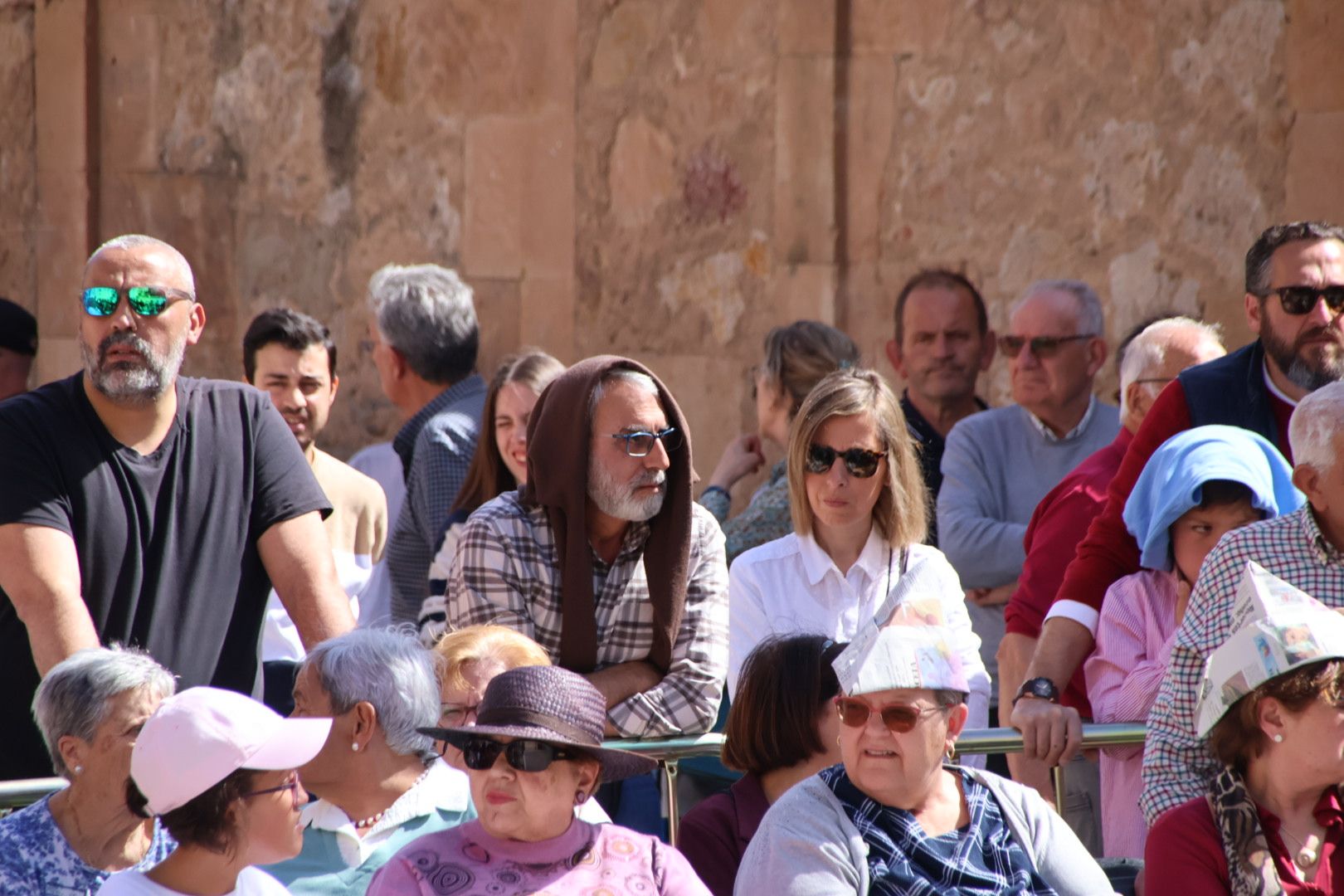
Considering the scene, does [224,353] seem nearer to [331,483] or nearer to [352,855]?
[331,483]

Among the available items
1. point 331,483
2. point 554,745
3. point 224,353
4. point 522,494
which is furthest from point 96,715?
point 224,353

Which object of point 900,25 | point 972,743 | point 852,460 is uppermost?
point 900,25

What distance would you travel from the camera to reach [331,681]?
3.61m

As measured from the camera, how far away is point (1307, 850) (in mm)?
3471

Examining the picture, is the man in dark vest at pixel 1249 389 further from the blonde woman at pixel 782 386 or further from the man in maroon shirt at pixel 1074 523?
the blonde woman at pixel 782 386

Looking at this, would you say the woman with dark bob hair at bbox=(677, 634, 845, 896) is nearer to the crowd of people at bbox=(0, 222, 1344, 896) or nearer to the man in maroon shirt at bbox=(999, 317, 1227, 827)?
the crowd of people at bbox=(0, 222, 1344, 896)

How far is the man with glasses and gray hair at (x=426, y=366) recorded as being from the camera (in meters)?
5.86

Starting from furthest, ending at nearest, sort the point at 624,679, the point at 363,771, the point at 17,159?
the point at 17,159 → the point at 624,679 → the point at 363,771

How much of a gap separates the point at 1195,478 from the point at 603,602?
4.33 ft

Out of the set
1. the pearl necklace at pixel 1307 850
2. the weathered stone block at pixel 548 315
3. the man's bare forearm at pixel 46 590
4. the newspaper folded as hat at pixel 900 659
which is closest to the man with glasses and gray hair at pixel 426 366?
the weathered stone block at pixel 548 315

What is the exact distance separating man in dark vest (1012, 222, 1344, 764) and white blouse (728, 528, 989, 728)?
0.19 meters

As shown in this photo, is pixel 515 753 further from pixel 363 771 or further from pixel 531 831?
pixel 363 771

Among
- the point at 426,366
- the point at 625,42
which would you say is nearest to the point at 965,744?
the point at 426,366

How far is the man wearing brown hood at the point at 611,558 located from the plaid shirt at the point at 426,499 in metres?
1.23
